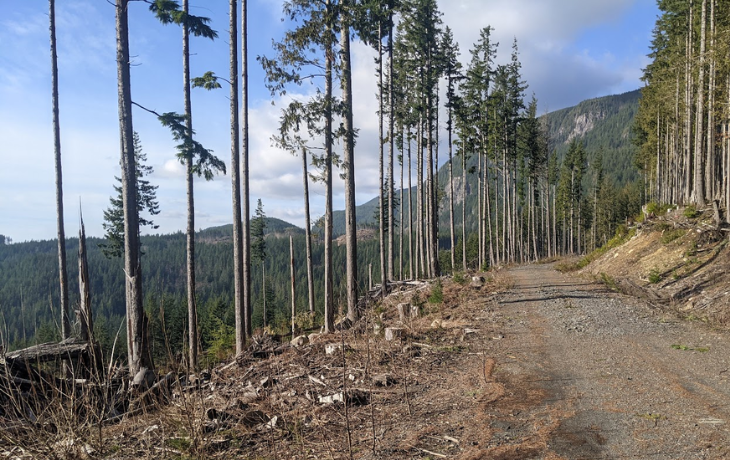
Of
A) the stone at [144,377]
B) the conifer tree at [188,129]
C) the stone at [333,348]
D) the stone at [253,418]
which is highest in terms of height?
the conifer tree at [188,129]

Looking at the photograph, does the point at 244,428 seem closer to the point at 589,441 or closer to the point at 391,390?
the point at 391,390

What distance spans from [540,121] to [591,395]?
46.4 meters

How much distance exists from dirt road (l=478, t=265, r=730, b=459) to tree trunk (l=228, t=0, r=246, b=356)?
8649 mm

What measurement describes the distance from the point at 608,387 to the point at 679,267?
11.5 meters

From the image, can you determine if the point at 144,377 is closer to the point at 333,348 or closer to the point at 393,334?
the point at 333,348

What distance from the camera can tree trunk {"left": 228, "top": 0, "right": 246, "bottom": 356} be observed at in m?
14.5

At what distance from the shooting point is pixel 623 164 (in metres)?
158

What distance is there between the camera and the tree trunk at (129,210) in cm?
844

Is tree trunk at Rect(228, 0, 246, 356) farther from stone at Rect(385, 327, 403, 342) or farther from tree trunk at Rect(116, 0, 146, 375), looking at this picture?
stone at Rect(385, 327, 403, 342)

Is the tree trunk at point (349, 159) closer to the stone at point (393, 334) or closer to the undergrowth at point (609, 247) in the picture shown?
the stone at point (393, 334)

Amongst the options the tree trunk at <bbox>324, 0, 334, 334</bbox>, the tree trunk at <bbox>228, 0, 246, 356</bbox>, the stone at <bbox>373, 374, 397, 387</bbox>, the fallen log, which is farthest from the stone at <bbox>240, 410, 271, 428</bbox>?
the tree trunk at <bbox>228, 0, 246, 356</bbox>

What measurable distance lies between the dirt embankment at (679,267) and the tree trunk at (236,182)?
13.4 m

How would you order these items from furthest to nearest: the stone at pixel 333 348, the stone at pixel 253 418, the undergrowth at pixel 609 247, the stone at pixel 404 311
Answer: the undergrowth at pixel 609 247 < the stone at pixel 404 311 < the stone at pixel 333 348 < the stone at pixel 253 418

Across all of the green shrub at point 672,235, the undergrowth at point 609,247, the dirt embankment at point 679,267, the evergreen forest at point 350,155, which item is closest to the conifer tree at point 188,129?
the evergreen forest at point 350,155
